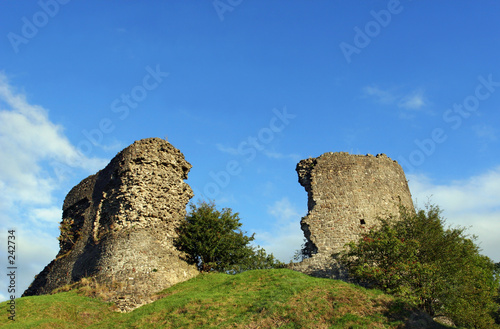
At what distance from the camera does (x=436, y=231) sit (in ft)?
59.5

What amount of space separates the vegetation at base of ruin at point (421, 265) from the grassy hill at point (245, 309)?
1339mm

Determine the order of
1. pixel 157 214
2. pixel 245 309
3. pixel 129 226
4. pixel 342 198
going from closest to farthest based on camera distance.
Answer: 1. pixel 245 309
2. pixel 129 226
3. pixel 157 214
4. pixel 342 198

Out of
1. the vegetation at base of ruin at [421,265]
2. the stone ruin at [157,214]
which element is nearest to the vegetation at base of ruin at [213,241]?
the stone ruin at [157,214]

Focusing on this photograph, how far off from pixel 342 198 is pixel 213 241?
696 centimetres

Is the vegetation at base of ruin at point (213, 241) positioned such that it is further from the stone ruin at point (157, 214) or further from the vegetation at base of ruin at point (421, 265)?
the vegetation at base of ruin at point (421, 265)

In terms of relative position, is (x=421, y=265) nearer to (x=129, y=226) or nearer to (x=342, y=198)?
(x=342, y=198)

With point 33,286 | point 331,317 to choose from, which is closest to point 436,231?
point 331,317

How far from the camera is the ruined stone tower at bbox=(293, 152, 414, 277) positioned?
64.0 ft

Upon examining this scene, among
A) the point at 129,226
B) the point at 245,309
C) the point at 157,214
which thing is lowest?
the point at 245,309

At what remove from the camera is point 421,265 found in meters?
15.8

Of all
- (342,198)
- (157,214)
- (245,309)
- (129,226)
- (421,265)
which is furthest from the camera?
(342,198)

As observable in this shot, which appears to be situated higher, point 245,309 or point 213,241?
point 213,241

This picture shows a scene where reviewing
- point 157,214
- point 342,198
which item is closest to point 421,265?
point 342,198

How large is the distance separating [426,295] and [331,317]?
475 centimetres
